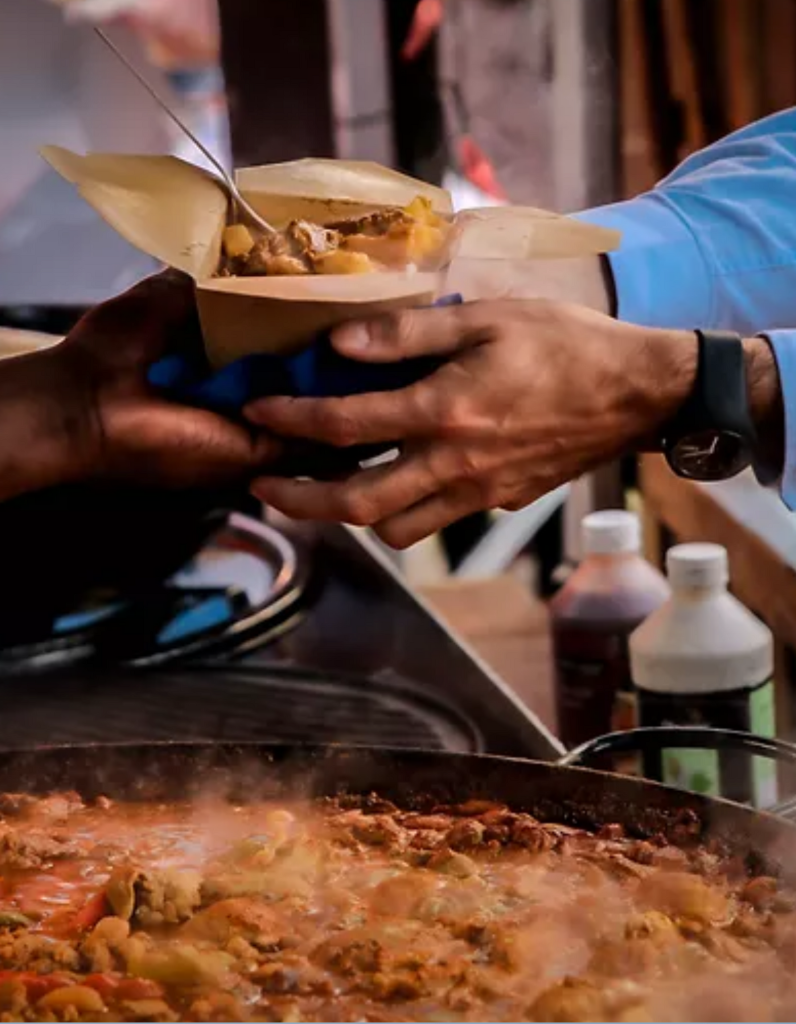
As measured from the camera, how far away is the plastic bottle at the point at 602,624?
228 cm

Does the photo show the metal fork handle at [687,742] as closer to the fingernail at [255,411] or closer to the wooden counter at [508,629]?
the fingernail at [255,411]

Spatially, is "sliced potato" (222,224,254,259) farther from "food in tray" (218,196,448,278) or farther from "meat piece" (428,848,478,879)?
"meat piece" (428,848,478,879)

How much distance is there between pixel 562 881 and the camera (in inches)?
54.5

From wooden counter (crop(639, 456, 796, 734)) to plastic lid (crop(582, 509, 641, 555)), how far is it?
223 millimetres

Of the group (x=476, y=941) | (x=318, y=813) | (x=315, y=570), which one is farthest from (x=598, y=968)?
(x=315, y=570)

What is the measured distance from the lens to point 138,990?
1190mm

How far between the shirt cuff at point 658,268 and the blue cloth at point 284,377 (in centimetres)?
57

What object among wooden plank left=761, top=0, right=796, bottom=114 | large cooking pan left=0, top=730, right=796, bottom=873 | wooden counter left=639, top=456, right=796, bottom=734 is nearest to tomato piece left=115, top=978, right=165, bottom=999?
large cooking pan left=0, top=730, right=796, bottom=873

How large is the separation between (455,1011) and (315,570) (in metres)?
1.50

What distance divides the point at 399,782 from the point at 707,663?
24.8 inches

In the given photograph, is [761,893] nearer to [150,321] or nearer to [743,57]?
[150,321]

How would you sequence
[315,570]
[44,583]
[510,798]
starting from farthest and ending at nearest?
1. [315,570]
2. [44,583]
3. [510,798]

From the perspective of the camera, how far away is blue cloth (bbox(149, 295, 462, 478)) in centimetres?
145

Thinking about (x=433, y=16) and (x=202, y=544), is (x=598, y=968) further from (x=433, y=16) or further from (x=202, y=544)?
(x=433, y=16)
